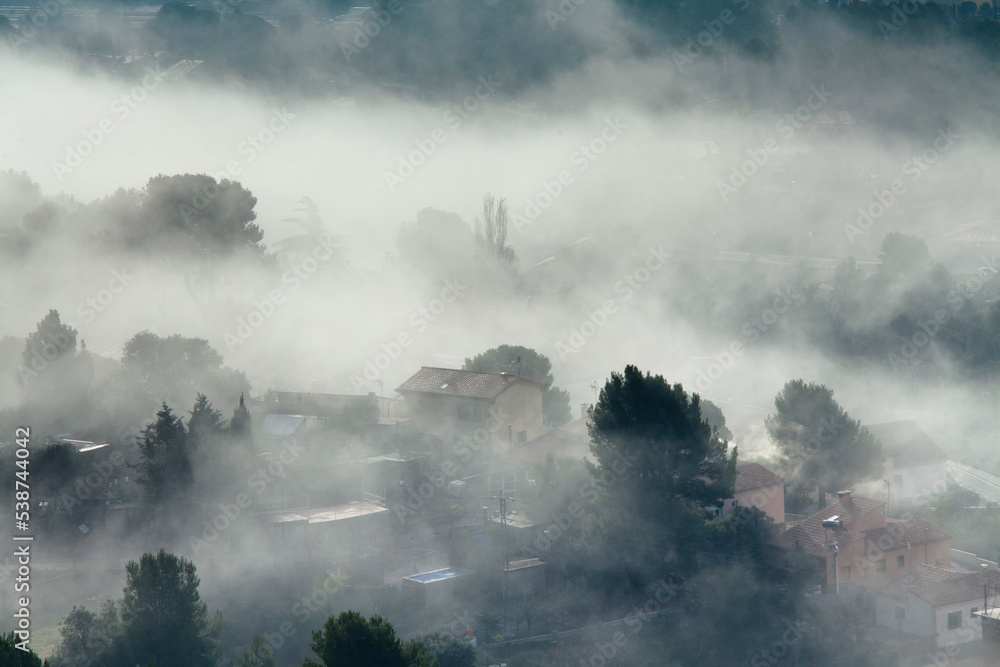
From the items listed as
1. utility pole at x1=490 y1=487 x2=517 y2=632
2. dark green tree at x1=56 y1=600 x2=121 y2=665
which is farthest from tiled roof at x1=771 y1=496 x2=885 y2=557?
dark green tree at x1=56 y1=600 x2=121 y2=665

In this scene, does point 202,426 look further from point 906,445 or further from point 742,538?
point 906,445

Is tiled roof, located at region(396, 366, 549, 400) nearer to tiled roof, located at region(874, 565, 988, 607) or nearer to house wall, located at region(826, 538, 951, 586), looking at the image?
house wall, located at region(826, 538, 951, 586)

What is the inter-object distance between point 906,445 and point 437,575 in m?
10.5

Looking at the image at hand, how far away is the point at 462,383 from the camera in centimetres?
2141

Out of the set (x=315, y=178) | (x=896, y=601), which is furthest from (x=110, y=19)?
(x=896, y=601)

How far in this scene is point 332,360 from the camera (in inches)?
1048

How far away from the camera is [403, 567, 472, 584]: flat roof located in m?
16.2

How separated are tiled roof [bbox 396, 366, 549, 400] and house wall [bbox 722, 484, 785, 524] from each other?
15.8 feet

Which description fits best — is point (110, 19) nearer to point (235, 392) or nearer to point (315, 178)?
point (315, 178)

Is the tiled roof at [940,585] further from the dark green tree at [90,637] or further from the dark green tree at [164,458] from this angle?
the dark green tree at [90,637]

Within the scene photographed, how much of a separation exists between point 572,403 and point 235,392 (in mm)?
8064

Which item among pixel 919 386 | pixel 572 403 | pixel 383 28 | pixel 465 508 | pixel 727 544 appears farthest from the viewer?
pixel 383 28

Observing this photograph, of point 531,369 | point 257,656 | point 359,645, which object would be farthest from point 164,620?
point 531,369

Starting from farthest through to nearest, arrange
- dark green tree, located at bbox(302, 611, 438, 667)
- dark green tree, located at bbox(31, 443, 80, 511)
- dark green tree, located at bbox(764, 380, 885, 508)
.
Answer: dark green tree, located at bbox(764, 380, 885, 508)
dark green tree, located at bbox(31, 443, 80, 511)
dark green tree, located at bbox(302, 611, 438, 667)
